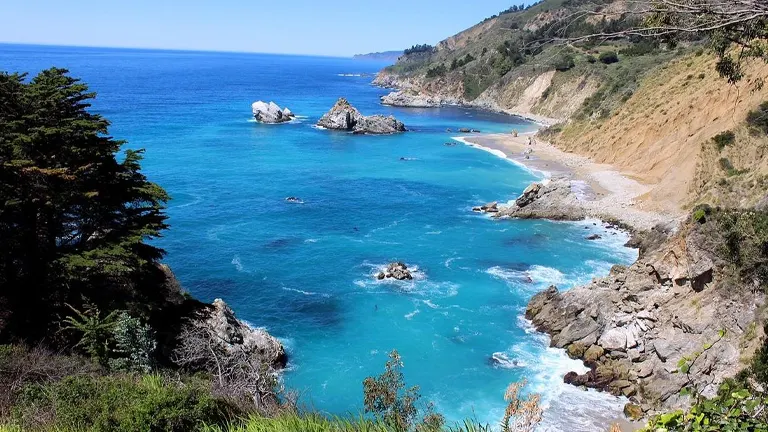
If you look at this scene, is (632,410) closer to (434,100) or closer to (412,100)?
(412,100)

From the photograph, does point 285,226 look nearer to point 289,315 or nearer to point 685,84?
point 289,315

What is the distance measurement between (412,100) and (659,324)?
137 metres

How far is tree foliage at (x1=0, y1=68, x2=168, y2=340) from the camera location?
70.5 feet

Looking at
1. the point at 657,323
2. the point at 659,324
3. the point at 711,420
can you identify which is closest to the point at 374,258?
the point at 657,323

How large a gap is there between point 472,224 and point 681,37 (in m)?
40.5

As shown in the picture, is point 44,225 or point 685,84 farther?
point 685,84

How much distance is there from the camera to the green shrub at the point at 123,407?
10227 mm

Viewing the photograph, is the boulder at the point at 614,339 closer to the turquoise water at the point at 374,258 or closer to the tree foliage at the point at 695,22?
the turquoise water at the point at 374,258

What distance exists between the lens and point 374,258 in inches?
1754

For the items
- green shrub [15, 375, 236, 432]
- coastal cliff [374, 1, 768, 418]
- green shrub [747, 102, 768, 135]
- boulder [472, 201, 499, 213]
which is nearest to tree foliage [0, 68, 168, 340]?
green shrub [15, 375, 236, 432]

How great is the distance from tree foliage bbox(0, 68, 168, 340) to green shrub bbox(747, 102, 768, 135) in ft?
150

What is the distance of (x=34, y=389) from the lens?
12.7 metres

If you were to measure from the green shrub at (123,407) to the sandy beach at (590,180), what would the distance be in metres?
36.8

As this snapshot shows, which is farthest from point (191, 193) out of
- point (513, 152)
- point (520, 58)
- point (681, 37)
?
point (520, 58)
